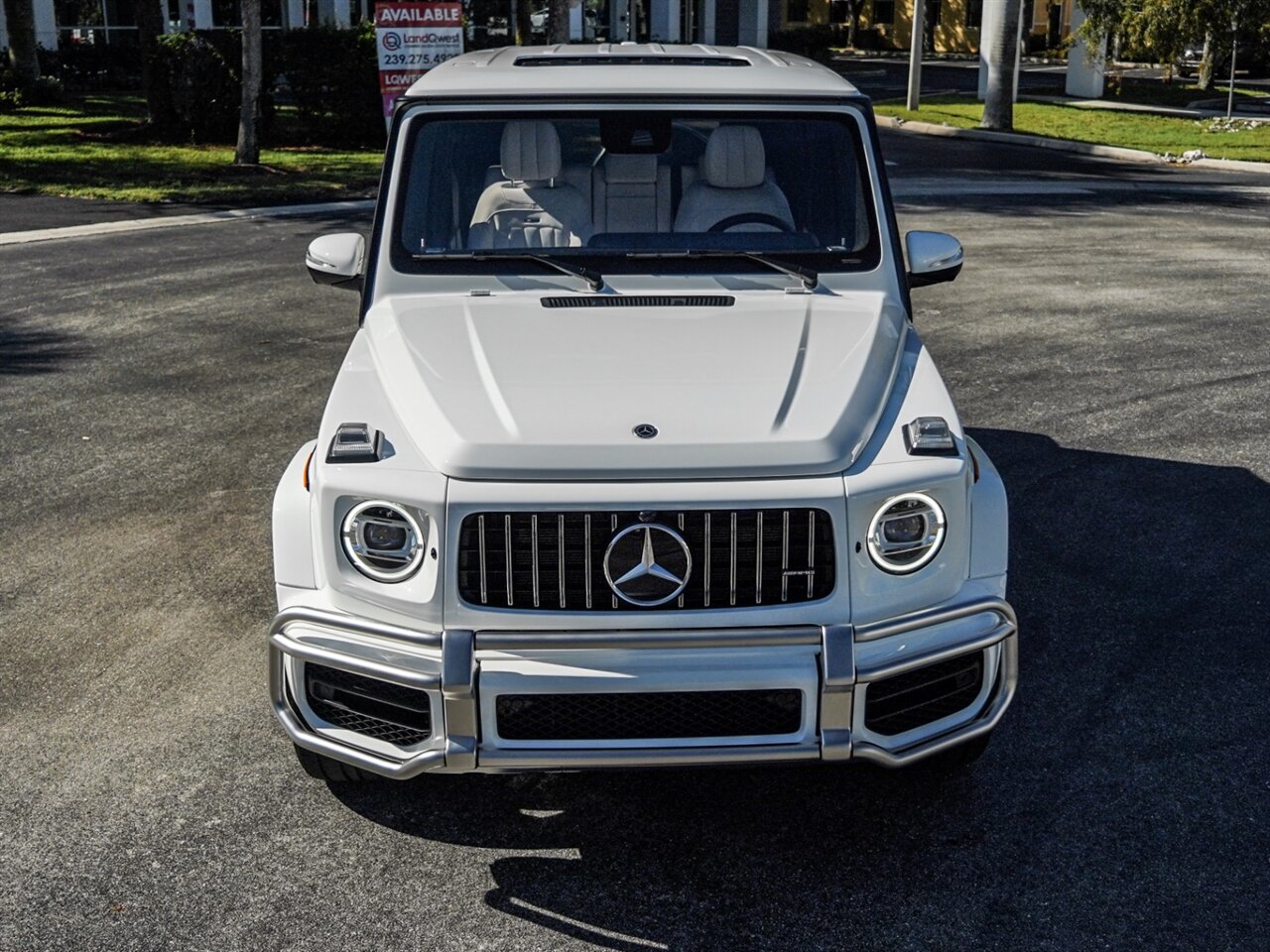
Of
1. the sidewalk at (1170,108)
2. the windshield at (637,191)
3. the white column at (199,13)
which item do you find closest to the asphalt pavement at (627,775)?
the windshield at (637,191)

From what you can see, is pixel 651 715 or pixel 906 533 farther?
pixel 906 533

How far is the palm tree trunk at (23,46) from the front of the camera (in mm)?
28078

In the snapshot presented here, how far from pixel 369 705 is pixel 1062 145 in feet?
79.1

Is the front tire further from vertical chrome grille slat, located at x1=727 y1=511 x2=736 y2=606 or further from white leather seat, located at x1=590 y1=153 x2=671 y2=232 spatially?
white leather seat, located at x1=590 y1=153 x2=671 y2=232

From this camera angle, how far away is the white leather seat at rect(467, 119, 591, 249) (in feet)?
17.2

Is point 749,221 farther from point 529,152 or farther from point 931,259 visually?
point 529,152

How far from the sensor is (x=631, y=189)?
5.36 metres

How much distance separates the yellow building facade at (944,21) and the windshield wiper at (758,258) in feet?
209

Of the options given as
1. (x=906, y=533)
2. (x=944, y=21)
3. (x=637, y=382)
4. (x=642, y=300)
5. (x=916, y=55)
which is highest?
(x=944, y=21)

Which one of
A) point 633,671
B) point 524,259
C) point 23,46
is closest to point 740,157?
point 524,259

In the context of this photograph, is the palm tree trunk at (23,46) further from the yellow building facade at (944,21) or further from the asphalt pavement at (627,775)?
the yellow building facade at (944,21)

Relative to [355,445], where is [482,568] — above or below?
below

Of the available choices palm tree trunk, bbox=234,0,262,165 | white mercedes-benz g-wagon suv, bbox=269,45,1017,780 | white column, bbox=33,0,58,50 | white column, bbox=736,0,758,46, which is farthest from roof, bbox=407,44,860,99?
white column, bbox=736,0,758,46

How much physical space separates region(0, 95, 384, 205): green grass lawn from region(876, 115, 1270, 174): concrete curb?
11.5 m
